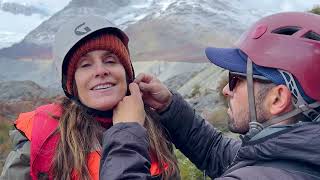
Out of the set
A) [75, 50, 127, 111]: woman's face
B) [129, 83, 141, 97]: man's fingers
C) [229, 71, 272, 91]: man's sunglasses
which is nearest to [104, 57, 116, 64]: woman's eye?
[75, 50, 127, 111]: woman's face

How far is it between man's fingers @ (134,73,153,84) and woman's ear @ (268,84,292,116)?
100 centimetres

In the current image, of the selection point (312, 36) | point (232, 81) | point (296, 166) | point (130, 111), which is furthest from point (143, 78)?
point (296, 166)

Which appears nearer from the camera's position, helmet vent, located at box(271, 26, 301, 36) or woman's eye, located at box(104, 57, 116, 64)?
helmet vent, located at box(271, 26, 301, 36)

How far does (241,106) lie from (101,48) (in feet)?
2.88

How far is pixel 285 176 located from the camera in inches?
82.7

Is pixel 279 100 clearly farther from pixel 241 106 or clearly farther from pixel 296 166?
pixel 296 166

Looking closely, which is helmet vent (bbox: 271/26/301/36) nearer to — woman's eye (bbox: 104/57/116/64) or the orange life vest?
woman's eye (bbox: 104/57/116/64)

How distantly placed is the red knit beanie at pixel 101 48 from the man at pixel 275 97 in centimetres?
56

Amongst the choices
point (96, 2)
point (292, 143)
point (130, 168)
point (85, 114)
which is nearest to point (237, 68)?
point (292, 143)

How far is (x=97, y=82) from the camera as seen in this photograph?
2982 mm

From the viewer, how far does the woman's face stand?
2.97 metres

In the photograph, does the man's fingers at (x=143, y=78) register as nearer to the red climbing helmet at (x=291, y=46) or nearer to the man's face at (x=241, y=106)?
the man's face at (x=241, y=106)

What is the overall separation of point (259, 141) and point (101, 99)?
1.00 metres

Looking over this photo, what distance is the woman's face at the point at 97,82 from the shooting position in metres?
2.97
